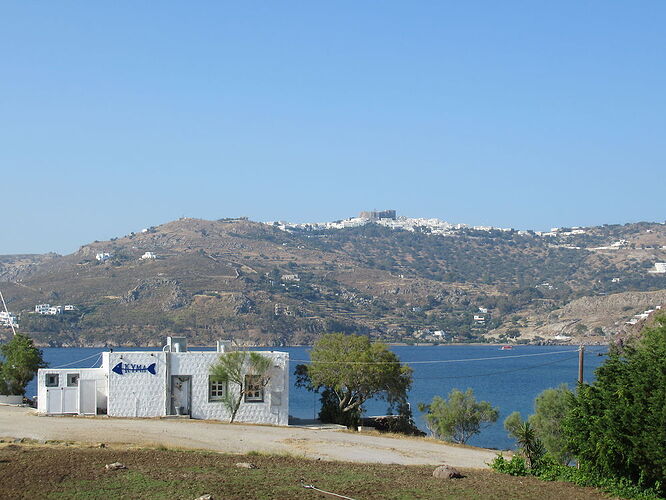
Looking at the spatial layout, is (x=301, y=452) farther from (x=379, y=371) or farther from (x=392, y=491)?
(x=379, y=371)

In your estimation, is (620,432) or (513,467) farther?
(513,467)

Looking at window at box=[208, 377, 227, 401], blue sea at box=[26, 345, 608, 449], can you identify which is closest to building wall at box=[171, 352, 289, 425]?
window at box=[208, 377, 227, 401]

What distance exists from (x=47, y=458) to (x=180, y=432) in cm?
942

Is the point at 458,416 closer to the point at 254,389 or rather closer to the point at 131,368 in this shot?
the point at 254,389

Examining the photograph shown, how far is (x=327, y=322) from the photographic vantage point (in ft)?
625

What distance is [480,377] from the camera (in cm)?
12756

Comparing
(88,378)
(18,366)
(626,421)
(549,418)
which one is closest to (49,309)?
(18,366)

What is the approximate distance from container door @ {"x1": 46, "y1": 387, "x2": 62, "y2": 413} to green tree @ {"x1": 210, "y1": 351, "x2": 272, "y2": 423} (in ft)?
19.1

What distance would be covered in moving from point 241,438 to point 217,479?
10684 millimetres

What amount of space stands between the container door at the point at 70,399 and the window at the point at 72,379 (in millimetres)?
569

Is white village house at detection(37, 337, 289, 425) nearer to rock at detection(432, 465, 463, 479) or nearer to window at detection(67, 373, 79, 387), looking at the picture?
window at detection(67, 373, 79, 387)

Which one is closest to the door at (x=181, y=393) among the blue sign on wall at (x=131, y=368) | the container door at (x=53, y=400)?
the blue sign on wall at (x=131, y=368)

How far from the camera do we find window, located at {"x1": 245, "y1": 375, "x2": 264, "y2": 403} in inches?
1379

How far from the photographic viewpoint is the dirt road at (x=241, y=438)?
26094 mm
